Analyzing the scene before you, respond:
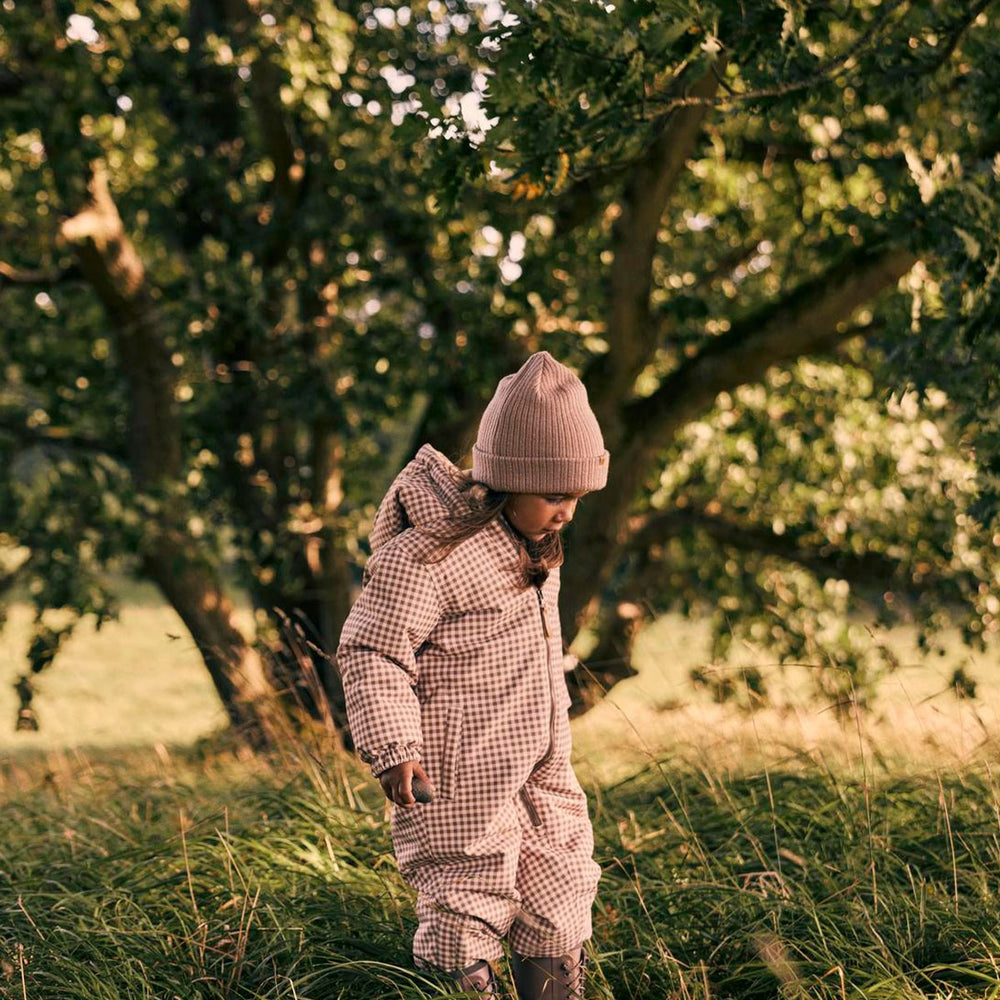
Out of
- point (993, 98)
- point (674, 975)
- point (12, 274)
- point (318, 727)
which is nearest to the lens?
point (674, 975)

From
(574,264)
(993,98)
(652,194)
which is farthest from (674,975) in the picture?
(574,264)

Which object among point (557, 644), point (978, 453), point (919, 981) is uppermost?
point (978, 453)

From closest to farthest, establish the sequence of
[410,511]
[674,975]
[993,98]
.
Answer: [410,511]
[674,975]
[993,98]

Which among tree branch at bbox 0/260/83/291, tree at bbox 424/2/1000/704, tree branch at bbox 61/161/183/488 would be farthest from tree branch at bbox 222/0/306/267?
tree at bbox 424/2/1000/704

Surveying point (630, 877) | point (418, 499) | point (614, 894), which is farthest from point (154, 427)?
point (418, 499)

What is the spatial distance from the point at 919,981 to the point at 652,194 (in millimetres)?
5297

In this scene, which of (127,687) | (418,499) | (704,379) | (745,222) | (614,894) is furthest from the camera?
(127,687)

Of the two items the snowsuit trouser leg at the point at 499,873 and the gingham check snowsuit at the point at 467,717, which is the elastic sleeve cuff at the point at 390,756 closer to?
the gingham check snowsuit at the point at 467,717

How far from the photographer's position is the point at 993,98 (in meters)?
4.35

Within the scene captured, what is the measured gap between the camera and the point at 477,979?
3.00 m

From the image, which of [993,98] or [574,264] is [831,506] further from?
[993,98]

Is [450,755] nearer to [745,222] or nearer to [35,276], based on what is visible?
[35,276]

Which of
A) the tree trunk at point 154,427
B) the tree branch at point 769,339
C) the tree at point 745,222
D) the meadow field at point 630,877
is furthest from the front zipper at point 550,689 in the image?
the tree trunk at point 154,427

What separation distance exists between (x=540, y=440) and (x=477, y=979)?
4.10 feet
